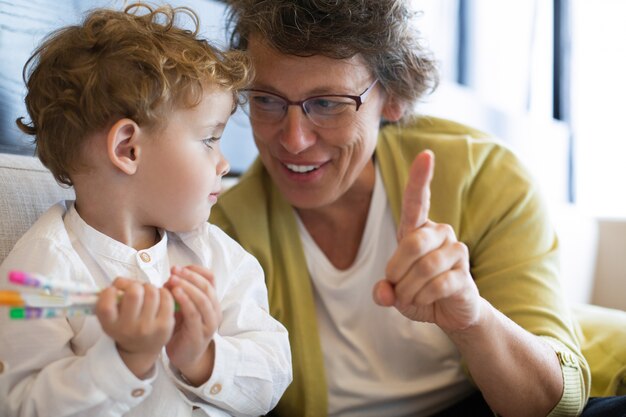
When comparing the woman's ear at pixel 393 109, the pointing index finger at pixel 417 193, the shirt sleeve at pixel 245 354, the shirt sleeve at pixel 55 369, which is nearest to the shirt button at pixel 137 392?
the shirt sleeve at pixel 55 369

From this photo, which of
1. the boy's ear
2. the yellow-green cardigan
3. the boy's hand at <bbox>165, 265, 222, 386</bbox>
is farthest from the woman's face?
the boy's hand at <bbox>165, 265, 222, 386</bbox>

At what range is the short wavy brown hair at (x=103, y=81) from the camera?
1.00 m

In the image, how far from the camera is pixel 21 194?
1.16 meters

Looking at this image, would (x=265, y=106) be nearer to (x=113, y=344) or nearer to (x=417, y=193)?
(x=417, y=193)

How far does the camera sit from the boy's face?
104cm

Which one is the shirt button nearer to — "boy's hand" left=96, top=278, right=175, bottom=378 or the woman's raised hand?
"boy's hand" left=96, top=278, right=175, bottom=378

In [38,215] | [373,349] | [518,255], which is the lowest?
[373,349]

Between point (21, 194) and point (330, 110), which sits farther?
point (330, 110)

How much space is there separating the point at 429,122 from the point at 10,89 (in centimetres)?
97

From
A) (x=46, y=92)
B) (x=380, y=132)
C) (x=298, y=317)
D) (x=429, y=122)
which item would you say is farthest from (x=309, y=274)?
(x=46, y=92)

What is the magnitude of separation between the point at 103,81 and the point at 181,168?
6.6 inches

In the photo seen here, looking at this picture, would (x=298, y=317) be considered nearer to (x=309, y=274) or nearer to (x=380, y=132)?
(x=309, y=274)

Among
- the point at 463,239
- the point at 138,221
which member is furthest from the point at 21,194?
the point at 463,239

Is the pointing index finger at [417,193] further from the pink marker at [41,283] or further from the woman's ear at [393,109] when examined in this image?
the woman's ear at [393,109]
